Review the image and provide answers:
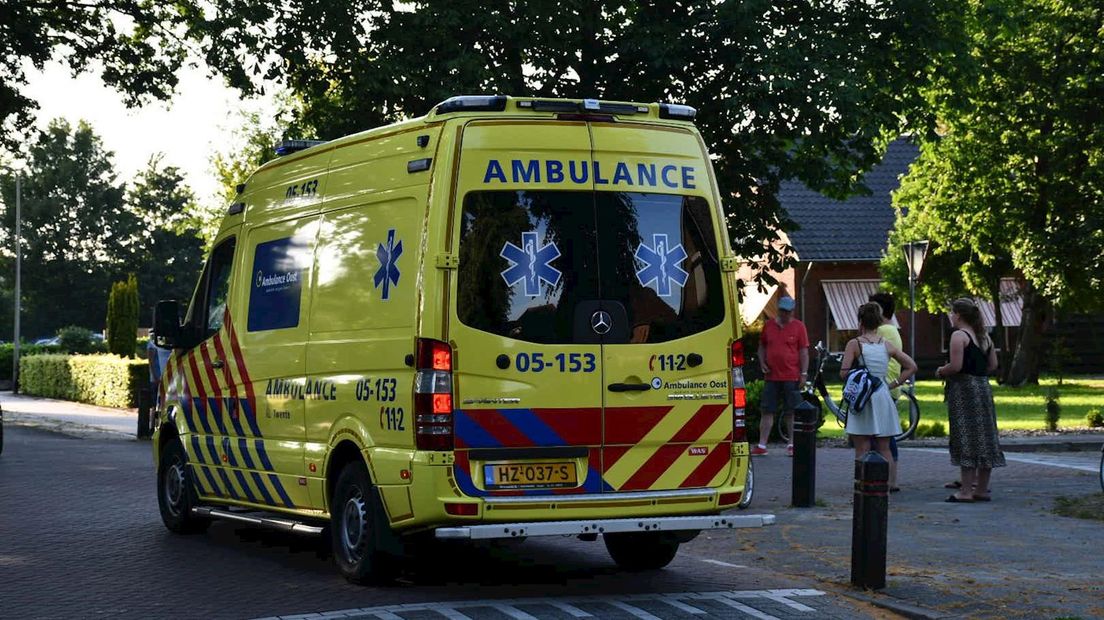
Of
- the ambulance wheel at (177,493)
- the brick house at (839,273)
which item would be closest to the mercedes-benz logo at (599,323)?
the ambulance wheel at (177,493)

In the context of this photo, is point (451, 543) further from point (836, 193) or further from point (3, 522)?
point (836, 193)

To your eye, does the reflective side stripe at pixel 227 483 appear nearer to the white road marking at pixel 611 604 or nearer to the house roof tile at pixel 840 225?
the white road marking at pixel 611 604

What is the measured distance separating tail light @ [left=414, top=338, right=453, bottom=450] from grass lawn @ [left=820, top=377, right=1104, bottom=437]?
1529 centimetres

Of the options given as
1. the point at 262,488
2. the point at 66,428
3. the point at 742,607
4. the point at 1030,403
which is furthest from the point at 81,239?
the point at 742,607

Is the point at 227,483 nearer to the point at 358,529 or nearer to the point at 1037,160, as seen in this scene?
the point at 358,529

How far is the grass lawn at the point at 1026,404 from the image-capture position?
24.9m

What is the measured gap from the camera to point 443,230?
8.53 meters

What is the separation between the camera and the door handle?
8766 mm

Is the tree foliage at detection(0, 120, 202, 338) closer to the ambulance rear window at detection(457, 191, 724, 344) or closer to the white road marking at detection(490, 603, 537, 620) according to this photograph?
the ambulance rear window at detection(457, 191, 724, 344)

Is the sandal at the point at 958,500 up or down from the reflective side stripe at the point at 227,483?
down

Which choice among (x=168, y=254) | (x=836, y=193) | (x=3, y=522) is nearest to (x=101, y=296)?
(x=168, y=254)

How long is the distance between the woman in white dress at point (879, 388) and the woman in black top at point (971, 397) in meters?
0.44

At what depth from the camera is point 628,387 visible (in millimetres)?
8789

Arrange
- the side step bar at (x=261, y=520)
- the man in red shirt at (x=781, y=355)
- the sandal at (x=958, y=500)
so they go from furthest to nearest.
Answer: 1. the man in red shirt at (x=781, y=355)
2. the sandal at (x=958, y=500)
3. the side step bar at (x=261, y=520)
